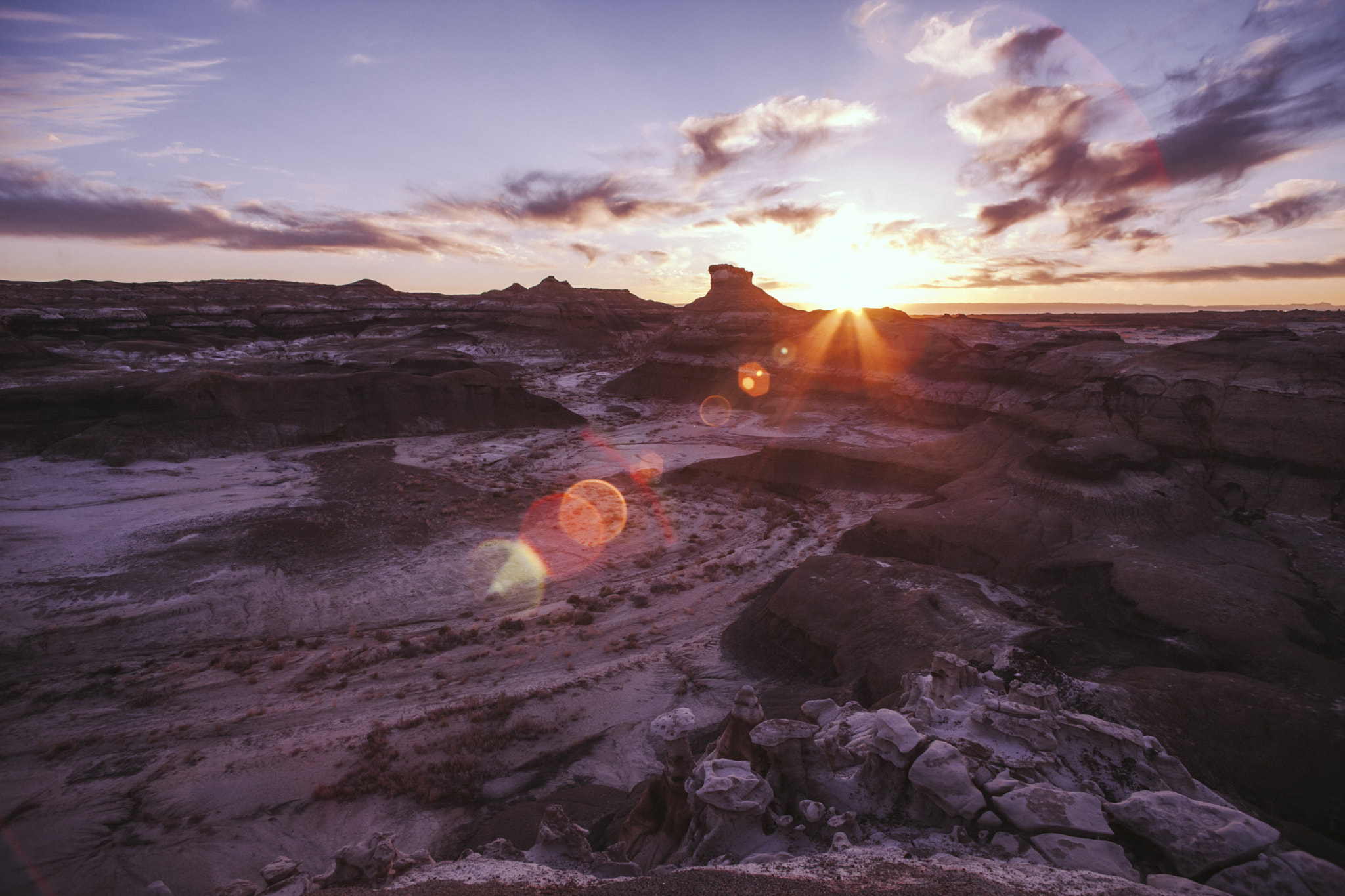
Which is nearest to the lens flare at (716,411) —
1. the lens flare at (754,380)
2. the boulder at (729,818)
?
the lens flare at (754,380)

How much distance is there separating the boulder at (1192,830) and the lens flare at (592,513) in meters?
16.7

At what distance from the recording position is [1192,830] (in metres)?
4.35

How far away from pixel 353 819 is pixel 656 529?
13898mm

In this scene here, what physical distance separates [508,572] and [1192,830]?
16.3 m

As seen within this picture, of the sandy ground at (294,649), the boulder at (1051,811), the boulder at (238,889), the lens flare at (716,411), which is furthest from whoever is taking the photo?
the lens flare at (716,411)

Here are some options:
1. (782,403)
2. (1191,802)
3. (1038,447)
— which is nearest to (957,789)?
(1191,802)

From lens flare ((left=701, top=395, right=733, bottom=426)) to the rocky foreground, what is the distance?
11.6 m

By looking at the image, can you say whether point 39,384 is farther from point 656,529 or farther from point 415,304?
point 415,304

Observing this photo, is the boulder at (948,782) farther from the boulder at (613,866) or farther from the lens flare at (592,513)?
the lens flare at (592,513)

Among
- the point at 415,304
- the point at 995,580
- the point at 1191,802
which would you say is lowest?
the point at 995,580

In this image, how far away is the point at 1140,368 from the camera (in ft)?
71.0

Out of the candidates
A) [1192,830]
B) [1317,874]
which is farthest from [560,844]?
[1317,874]

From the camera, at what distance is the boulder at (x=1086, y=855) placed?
4.25 meters

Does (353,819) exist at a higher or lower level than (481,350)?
lower
